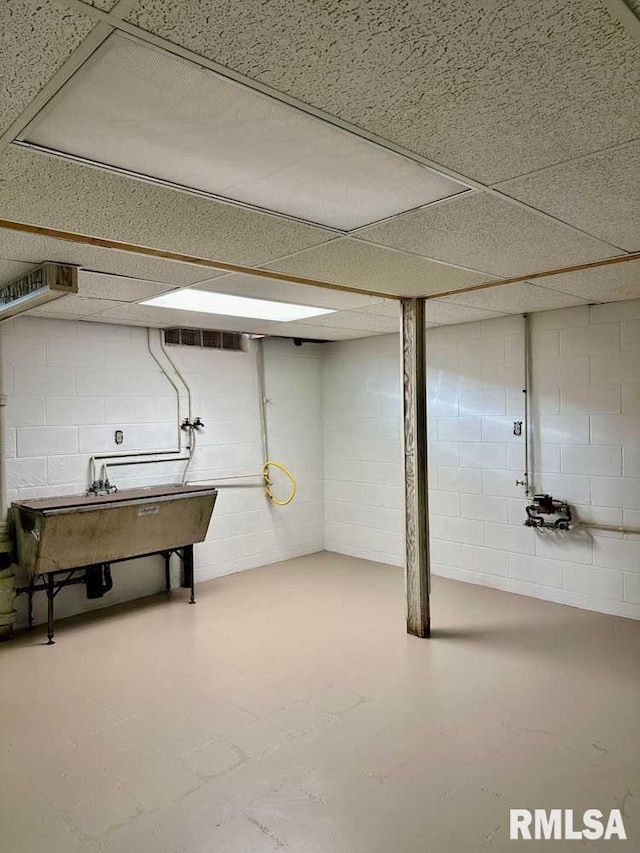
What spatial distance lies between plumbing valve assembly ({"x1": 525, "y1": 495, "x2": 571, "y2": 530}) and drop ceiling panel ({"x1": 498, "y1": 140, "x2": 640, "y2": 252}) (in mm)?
2526

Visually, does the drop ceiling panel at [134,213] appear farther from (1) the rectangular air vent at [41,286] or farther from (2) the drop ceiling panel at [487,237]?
(1) the rectangular air vent at [41,286]

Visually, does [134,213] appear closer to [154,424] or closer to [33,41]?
[33,41]

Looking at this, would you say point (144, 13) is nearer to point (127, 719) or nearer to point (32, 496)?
point (127, 719)

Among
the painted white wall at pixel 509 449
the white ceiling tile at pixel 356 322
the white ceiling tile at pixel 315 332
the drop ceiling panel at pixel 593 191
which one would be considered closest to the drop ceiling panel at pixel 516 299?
the painted white wall at pixel 509 449

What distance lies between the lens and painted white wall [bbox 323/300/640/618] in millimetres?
4277

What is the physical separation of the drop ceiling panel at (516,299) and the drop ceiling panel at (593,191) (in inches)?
45.6

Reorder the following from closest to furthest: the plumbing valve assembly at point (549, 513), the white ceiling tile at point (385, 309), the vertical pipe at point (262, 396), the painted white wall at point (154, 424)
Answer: the white ceiling tile at point (385, 309) < the painted white wall at point (154, 424) < the plumbing valve assembly at point (549, 513) < the vertical pipe at point (262, 396)

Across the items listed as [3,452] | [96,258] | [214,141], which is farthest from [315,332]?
[214,141]

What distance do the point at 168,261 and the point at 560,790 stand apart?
2861mm

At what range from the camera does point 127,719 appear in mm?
2996

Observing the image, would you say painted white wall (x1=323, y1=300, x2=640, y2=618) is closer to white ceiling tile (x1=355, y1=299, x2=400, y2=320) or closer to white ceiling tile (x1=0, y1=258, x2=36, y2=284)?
white ceiling tile (x1=355, y1=299, x2=400, y2=320)

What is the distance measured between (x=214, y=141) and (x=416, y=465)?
2.76 metres

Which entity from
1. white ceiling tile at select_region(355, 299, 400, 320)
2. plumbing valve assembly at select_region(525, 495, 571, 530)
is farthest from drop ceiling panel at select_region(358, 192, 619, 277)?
plumbing valve assembly at select_region(525, 495, 571, 530)

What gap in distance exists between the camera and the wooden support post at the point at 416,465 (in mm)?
3969
